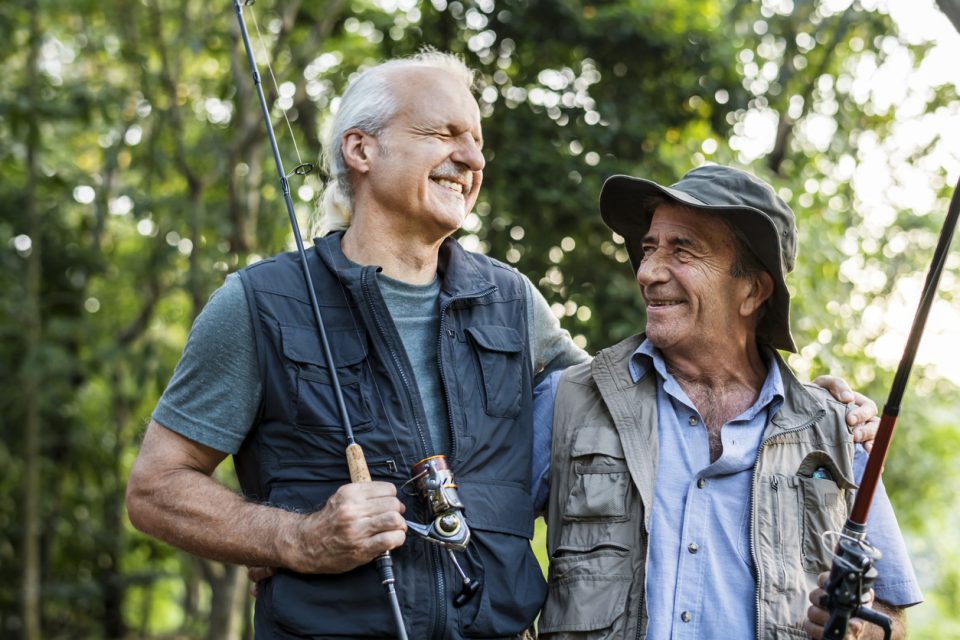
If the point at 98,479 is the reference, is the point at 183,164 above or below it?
above

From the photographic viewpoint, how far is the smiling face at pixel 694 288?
9.75 feet

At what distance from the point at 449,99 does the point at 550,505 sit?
1180mm

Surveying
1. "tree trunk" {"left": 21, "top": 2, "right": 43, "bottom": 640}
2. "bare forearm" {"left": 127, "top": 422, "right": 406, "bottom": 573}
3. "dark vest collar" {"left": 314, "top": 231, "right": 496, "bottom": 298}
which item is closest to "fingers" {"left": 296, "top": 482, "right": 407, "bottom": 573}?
"bare forearm" {"left": 127, "top": 422, "right": 406, "bottom": 573}

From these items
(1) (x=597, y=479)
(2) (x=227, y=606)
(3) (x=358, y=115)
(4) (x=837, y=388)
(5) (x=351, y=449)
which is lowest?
(2) (x=227, y=606)

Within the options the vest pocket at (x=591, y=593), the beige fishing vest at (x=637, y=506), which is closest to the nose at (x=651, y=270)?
the beige fishing vest at (x=637, y=506)

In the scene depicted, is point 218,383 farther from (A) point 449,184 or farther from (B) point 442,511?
(A) point 449,184

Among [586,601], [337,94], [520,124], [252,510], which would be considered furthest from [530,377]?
[337,94]

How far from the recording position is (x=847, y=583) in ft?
7.57

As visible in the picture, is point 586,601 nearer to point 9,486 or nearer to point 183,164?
point 183,164

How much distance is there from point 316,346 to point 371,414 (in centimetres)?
23

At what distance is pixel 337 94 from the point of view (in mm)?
7496

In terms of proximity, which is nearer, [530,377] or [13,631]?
[530,377]

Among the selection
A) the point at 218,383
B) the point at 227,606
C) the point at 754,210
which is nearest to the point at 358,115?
the point at 218,383

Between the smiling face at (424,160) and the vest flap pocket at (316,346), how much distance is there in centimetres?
39
